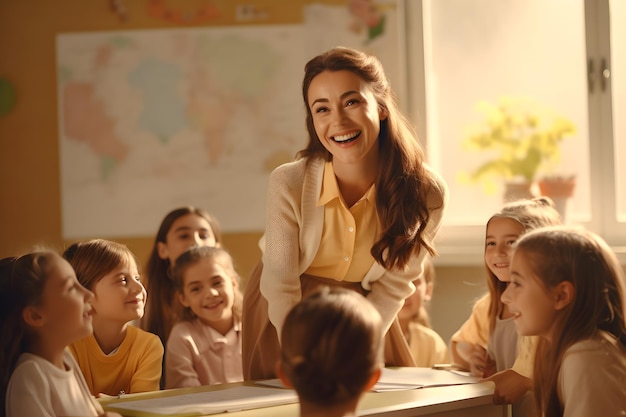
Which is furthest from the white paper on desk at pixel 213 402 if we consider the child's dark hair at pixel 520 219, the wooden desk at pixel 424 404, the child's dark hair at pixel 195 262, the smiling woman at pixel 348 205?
the child's dark hair at pixel 195 262

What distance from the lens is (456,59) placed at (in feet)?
13.3

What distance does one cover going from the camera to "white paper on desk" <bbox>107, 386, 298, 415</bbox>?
1.77m

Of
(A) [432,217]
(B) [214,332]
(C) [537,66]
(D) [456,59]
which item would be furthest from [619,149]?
(B) [214,332]

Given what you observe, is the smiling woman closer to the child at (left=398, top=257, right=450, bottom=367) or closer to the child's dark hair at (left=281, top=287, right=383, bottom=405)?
the child at (left=398, top=257, right=450, bottom=367)

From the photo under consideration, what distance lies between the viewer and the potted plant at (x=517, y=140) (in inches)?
154

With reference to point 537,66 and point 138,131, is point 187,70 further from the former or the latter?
point 537,66

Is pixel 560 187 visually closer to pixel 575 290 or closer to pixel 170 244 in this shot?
pixel 170 244

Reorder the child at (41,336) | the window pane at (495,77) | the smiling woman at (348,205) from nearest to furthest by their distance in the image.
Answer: the child at (41,336) < the smiling woman at (348,205) < the window pane at (495,77)

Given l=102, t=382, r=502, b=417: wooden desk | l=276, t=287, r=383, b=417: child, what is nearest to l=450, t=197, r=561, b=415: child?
l=102, t=382, r=502, b=417: wooden desk

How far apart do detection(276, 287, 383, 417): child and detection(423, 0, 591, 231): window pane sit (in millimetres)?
2601

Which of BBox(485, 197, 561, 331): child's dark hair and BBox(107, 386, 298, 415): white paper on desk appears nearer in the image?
BBox(107, 386, 298, 415): white paper on desk

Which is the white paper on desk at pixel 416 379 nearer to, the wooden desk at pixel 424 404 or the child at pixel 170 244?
the wooden desk at pixel 424 404

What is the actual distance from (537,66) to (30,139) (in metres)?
2.30

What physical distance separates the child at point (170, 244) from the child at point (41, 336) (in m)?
1.40
